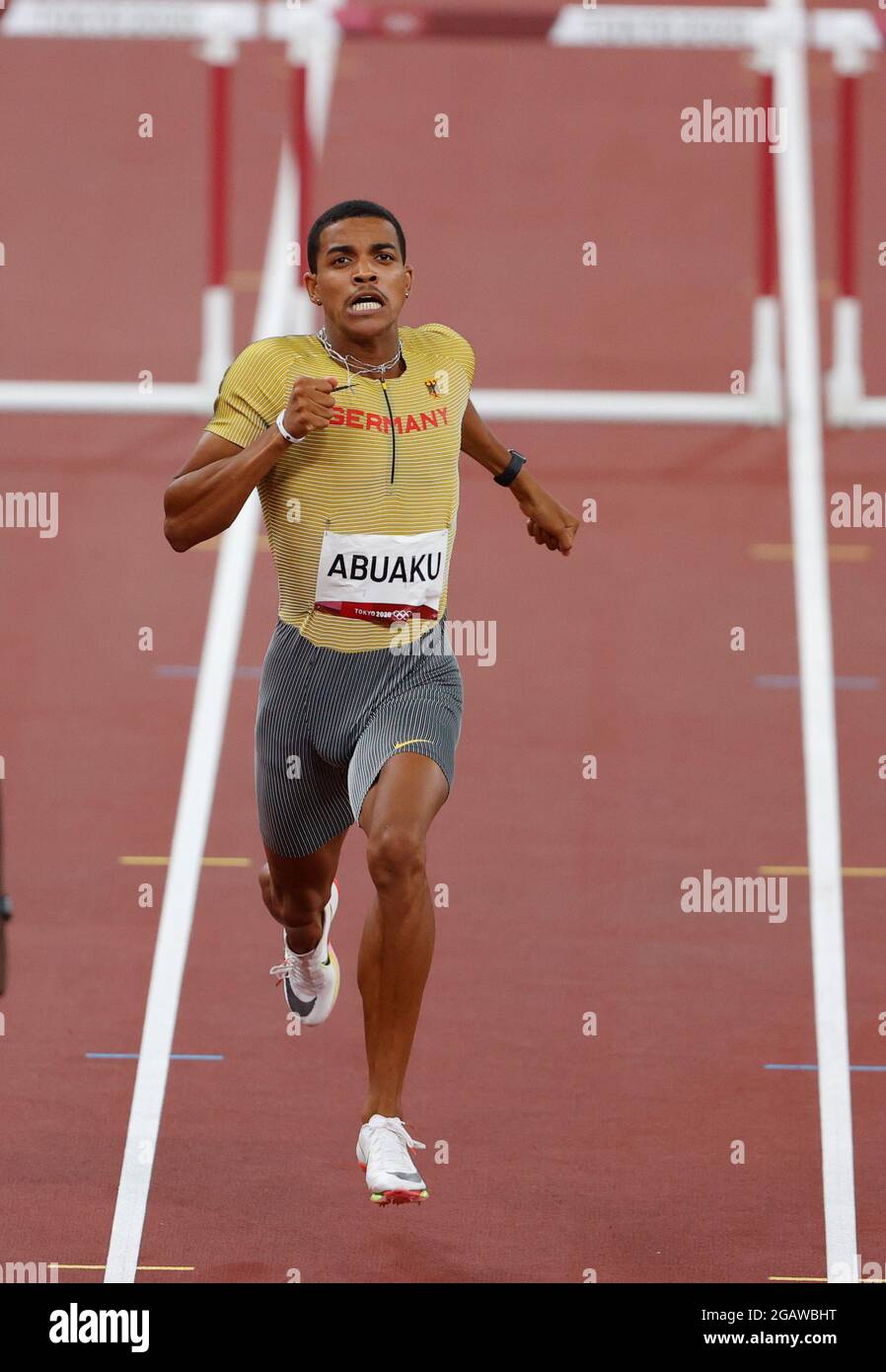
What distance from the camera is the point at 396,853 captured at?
571 cm

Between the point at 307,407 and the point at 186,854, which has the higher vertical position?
the point at 307,407

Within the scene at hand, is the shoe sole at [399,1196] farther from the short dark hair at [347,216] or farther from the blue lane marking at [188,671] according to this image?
the blue lane marking at [188,671]

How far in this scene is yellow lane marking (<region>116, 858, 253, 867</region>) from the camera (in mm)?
8484

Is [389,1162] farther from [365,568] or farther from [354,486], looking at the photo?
[354,486]

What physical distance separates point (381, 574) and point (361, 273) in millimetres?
789

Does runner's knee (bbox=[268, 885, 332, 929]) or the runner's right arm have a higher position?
the runner's right arm

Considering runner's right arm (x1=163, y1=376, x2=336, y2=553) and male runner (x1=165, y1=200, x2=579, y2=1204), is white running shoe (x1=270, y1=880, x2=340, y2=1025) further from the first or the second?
runner's right arm (x1=163, y1=376, x2=336, y2=553)

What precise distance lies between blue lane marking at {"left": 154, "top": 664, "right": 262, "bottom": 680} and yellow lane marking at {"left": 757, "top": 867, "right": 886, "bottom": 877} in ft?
8.70

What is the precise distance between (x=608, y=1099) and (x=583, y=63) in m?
12.2

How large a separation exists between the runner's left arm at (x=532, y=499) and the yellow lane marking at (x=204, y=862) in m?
2.35

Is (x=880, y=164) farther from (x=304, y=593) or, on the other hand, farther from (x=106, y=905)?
(x=304, y=593)
